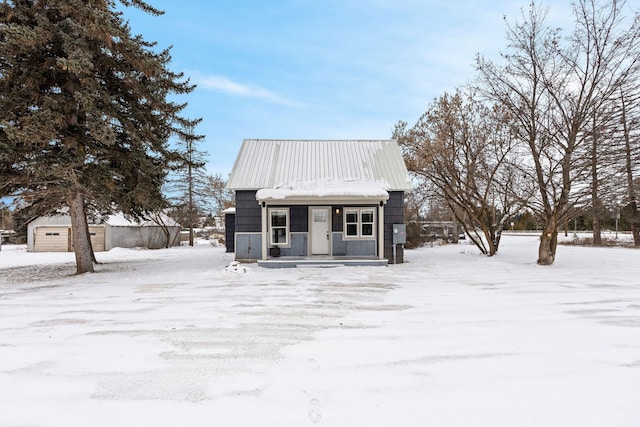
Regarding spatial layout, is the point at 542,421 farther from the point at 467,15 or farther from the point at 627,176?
the point at 627,176

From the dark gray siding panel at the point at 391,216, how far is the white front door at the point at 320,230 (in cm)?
225

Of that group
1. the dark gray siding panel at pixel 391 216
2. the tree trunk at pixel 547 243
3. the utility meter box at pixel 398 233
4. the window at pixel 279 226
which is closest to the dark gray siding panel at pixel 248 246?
the window at pixel 279 226

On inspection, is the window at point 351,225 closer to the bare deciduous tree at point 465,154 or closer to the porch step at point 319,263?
the porch step at point 319,263

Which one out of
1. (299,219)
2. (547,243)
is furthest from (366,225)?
(547,243)

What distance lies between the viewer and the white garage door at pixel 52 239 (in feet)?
83.0

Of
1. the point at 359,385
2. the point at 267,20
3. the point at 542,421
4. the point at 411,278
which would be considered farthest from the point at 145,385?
the point at 267,20

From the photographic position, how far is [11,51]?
10008 mm

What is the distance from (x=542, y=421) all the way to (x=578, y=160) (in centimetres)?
1224

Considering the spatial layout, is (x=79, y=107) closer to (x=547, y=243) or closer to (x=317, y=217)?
(x=317, y=217)

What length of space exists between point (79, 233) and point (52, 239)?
1673cm

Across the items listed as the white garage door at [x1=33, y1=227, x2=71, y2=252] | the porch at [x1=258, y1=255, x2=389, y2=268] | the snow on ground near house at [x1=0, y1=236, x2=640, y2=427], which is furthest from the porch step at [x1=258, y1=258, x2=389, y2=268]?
the white garage door at [x1=33, y1=227, x2=71, y2=252]

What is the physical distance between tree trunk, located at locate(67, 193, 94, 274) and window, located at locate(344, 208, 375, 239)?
9.06 metres

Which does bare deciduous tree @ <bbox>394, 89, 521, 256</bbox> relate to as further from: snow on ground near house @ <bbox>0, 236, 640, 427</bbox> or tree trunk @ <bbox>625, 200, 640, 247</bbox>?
tree trunk @ <bbox>625, 200, 640, 247</bbox>

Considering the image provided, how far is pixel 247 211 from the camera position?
14344 mm
